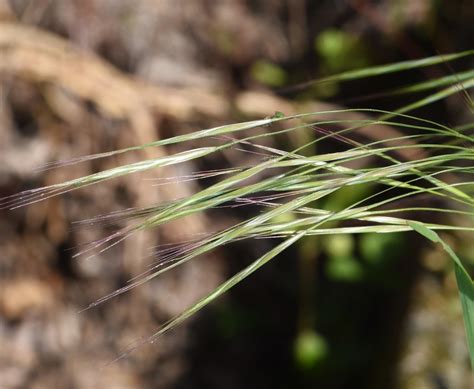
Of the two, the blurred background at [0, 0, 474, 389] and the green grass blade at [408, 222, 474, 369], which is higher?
the green grass blade at [408, 222, 474, 369]

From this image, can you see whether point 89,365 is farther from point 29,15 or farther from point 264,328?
point 29,15

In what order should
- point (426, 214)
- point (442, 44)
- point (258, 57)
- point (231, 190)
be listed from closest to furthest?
point (231, 190)
point (426, 214)
point (442, 44)
point (258, 57)

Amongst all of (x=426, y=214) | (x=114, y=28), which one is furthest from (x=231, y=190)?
(x=114, y=28)

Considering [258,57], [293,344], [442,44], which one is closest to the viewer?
[442,44]

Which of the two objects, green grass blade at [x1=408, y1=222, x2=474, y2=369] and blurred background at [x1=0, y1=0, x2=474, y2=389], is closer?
green grass blade at [x1=408, y1=222, x2=474, y2=369]

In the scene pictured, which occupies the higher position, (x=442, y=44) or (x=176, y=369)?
(x=442, y=44)

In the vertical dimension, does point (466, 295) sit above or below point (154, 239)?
above

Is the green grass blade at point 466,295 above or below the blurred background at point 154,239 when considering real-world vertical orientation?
above

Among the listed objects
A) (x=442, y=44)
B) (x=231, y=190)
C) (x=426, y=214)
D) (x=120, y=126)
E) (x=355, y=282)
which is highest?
(x=231, y=190)
